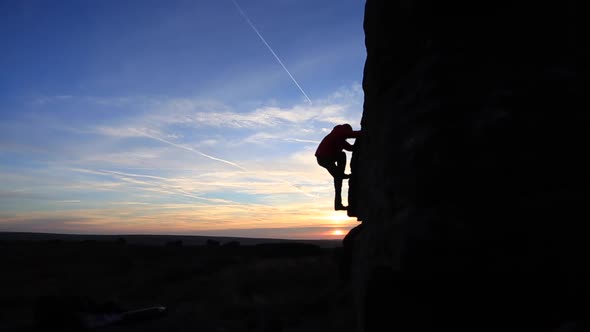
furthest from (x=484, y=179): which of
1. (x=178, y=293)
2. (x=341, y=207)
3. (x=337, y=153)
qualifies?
(x=178, y=293)

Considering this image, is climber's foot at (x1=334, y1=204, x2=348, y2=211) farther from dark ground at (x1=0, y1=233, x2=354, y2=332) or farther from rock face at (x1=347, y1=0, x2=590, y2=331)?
rock face at (x1=347, y1=0, x2=590, y2=331)

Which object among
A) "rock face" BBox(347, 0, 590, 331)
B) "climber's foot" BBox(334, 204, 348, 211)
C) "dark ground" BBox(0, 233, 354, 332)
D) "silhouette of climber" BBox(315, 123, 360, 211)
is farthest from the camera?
"dark ground" BBox(0, 233, 354, 332)

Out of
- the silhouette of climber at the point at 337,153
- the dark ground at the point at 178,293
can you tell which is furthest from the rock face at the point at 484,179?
the dark ground at the point at 178,293

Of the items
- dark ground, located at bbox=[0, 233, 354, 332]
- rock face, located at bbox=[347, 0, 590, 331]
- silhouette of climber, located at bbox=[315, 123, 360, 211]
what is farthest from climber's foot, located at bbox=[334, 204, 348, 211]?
rock face, located at bbox=[347, 0, 590, 331]

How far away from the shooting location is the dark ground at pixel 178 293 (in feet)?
38.6

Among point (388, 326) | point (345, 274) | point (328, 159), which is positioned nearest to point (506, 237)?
point (388, 326)

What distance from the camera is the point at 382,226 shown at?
5.52 meters

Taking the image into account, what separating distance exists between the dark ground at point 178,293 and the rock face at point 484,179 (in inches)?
213

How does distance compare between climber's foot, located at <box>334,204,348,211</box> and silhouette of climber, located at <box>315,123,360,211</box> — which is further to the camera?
climber's foot, located at <box>334,204,348,211</box>

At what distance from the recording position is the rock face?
394 cm

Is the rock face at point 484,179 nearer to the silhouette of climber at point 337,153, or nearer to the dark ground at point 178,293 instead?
the silhouette of climber at point 337,153

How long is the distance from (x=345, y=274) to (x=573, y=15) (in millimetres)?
10331

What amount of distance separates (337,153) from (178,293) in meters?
13.2

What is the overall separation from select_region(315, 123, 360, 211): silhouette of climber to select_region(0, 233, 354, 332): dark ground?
3.39 meters
